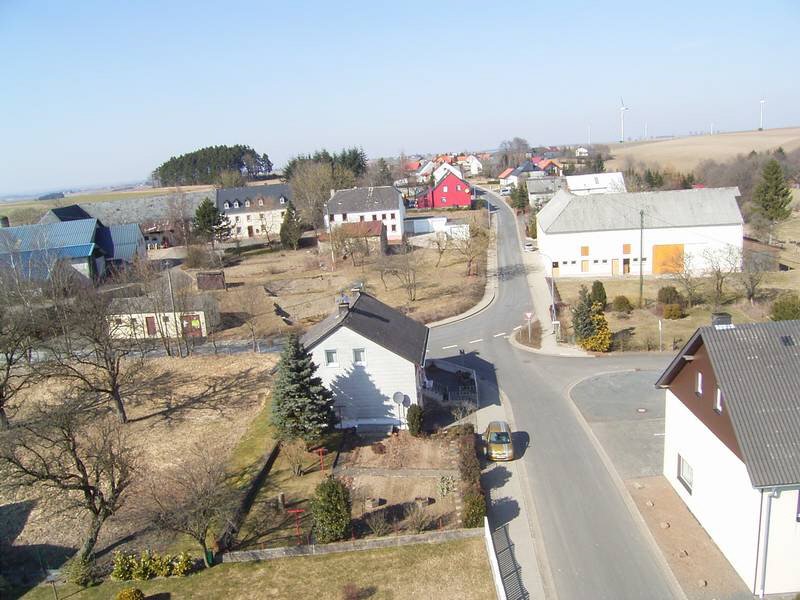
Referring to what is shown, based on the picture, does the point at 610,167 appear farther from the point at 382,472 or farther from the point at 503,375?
the point at 382,472

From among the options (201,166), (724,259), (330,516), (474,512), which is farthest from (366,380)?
(201,166)

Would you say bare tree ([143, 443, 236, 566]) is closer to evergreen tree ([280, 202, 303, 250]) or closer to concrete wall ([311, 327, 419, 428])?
concrete wall ([311, 327, 419, 428])

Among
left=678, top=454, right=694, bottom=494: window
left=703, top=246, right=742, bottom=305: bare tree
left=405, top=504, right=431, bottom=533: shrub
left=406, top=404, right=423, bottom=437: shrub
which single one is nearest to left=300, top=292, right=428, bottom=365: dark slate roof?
left=406, top=404, right=423, bottom=437: shrub

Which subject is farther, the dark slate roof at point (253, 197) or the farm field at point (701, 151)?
the farm field at point (701, 151)

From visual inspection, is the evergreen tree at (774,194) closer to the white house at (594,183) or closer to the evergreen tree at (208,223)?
the white house at (594,183)

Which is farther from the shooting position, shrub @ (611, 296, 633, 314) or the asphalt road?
shrub @ (611, 296, 633, 314)

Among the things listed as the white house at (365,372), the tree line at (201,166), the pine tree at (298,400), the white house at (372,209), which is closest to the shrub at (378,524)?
the pine tree at (298,400)

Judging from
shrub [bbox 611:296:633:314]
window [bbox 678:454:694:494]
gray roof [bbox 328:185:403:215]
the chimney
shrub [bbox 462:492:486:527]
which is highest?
gray roof [bbox 328:185:403:215]

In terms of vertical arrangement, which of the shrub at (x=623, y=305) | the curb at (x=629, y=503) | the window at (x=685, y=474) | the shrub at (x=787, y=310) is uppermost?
the shrub at (x=787, y=310)
